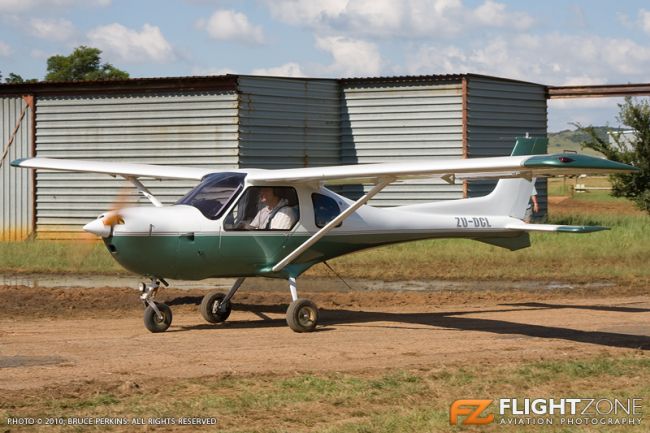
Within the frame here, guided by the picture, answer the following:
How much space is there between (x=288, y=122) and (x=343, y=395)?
19.6 meters

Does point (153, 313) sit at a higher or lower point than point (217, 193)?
lower

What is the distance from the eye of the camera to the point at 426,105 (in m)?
28.8

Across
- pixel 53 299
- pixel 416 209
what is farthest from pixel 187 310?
pixel 416 209

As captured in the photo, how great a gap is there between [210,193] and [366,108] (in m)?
16.5

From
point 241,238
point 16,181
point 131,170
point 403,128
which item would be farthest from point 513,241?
point 16,181

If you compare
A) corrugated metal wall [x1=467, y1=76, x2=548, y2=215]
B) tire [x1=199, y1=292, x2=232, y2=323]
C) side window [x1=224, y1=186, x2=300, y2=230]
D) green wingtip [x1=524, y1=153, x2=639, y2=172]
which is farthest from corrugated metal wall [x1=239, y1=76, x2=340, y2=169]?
green wingtip [x1=524, y1=153, x2=639, y2=172]

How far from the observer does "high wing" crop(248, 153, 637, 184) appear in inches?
435

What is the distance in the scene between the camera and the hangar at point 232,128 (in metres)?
27.6

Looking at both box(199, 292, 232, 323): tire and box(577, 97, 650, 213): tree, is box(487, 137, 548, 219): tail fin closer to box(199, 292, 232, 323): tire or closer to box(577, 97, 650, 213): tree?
box(199, 292, 232, 323): tire

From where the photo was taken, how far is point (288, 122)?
28.2 meters

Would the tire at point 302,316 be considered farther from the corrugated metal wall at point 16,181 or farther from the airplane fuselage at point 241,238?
the corrugated metal wall at point 16,181

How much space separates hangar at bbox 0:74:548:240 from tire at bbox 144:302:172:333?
543 inches

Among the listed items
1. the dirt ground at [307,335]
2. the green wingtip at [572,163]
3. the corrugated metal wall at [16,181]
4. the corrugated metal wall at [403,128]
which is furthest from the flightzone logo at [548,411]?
the corrugated metal wall at [16,181]

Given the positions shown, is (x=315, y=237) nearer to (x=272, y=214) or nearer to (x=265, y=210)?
(x=272, y=214)
